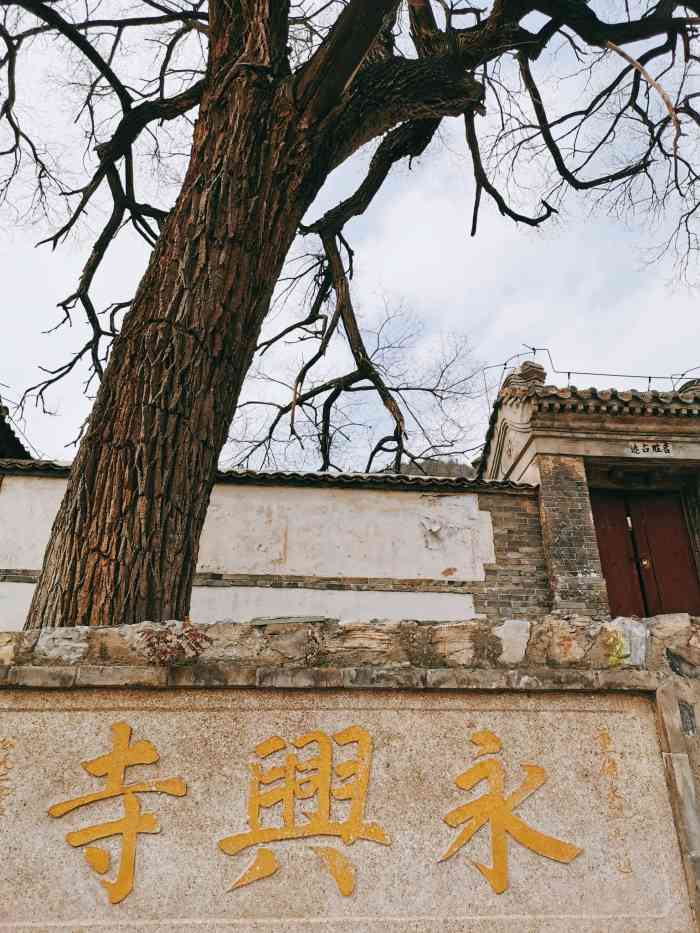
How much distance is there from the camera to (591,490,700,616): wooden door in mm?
8531

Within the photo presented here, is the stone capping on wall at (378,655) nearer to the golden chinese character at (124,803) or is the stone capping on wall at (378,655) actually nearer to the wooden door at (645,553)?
the golden chinese character at (124,803)

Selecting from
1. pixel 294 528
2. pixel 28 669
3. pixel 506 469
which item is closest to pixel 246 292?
pixel 28 669

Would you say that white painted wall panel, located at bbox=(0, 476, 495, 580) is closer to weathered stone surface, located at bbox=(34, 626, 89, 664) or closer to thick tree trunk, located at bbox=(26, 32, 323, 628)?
thick tree trunk, located at bbox=(26, 32, 323, 628)

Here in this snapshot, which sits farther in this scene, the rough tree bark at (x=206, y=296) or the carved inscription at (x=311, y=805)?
the rough tree bark at (x=206, y=296)

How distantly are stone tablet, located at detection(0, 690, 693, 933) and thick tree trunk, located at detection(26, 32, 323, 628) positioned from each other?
783 millimetres

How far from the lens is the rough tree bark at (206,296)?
2.83 metres

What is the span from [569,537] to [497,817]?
6479 millimetres

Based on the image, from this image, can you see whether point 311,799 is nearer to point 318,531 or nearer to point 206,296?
point 206,296

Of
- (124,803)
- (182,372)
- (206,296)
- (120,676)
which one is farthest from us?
(206,296)

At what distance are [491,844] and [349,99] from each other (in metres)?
4.04

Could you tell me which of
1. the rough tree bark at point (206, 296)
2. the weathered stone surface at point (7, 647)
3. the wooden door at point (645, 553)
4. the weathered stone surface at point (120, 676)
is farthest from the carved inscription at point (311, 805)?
the wooden door at point (645, 553)

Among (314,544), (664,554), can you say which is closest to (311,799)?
(314,544)

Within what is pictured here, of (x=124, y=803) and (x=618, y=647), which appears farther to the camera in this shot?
(x=618, y=647)

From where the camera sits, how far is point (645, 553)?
348 inches
